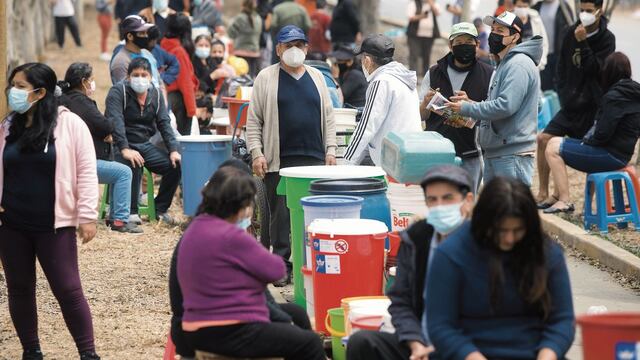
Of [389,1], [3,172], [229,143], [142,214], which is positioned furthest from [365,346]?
[389,1]

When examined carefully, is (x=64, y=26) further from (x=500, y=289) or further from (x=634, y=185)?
(x=500, y=289)

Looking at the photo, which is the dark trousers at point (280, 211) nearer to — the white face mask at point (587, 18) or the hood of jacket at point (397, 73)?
the hood of jacket at point (397, 73)

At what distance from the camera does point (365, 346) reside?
6.02m

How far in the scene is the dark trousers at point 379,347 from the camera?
→ 5945 mm

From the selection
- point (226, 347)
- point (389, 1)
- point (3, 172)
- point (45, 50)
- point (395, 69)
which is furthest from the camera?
point (389, 1)

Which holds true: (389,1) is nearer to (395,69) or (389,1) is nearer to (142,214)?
(142,214)

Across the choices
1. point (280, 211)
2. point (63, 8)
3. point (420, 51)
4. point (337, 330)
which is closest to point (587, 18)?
point (280, 211)

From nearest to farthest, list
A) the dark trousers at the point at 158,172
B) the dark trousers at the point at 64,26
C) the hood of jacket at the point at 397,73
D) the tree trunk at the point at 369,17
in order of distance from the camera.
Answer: the hood of jacket at the point at 397,73 < the dark trousers at the point at 158,172 < the tree trunk at the point at 369,17 < the dark trousers at the point at 64,26

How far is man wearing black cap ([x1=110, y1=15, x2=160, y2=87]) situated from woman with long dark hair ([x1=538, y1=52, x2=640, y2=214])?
14.0 feet

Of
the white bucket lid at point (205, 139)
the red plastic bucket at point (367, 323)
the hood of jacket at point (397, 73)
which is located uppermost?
the hood of jacket at point (397, 73)

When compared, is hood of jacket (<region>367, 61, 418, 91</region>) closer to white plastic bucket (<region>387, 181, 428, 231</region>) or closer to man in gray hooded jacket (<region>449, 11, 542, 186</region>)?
man in gray hooded jacket (<region>449, 11, 542, 186</region>)

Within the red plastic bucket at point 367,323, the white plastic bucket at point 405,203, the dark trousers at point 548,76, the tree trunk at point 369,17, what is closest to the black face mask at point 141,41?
the white plastic bucket at point 405,203

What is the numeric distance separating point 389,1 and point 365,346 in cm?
3035

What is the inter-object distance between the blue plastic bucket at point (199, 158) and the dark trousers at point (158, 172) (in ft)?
0.68
